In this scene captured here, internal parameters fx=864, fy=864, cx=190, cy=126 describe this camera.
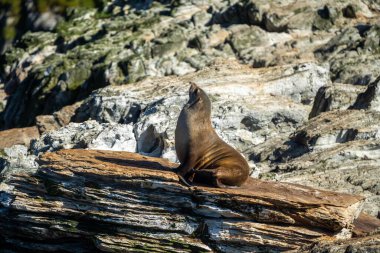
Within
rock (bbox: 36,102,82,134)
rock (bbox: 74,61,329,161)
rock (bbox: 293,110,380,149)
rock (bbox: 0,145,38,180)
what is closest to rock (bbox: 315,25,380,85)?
rock (bbox: 74,61,329,161)

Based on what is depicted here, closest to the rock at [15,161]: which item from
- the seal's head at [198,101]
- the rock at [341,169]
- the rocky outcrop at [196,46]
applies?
the seal's head at [198,101]

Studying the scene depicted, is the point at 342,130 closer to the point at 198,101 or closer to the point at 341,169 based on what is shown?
the point at 341,169

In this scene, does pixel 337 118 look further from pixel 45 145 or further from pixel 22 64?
pixel 22 64

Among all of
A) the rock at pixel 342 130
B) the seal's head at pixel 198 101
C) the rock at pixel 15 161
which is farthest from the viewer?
the rock at pixel 342 130

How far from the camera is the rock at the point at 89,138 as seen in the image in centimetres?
2130

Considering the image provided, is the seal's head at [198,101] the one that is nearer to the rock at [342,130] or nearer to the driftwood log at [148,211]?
the driftwood log at [148,211]

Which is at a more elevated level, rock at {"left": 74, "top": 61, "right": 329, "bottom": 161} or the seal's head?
the seal's head

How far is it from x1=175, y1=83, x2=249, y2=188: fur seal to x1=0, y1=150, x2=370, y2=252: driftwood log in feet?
0.96

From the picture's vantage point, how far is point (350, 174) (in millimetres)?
18641

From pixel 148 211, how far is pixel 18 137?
15.5 meters

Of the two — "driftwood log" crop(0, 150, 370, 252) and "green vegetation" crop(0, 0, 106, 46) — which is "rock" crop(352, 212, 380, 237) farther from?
"green vegetation" crop(0, 0, 106, 46)

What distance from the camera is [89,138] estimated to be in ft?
70.4

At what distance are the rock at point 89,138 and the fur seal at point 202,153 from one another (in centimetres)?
563

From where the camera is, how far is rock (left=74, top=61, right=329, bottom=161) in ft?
74.9
